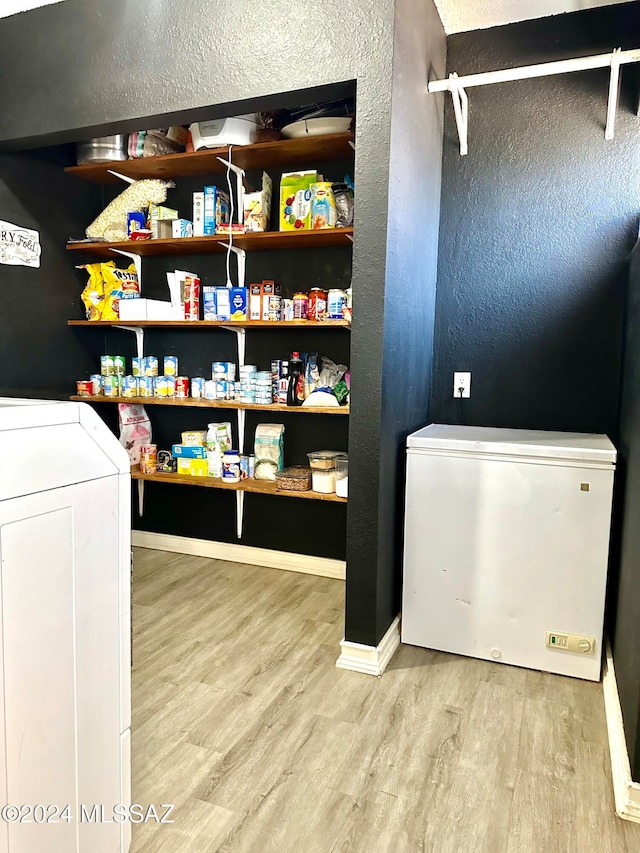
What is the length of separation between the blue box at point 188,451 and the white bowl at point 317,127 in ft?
5.10

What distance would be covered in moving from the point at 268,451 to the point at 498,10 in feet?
7.06

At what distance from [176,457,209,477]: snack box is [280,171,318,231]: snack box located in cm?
124

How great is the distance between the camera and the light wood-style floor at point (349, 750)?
137 cm

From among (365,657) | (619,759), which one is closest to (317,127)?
(365,657)

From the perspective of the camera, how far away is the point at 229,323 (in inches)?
105

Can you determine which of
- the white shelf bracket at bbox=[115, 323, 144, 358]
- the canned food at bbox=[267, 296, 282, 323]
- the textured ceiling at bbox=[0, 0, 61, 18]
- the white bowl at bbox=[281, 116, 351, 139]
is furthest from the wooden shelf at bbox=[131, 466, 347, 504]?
the textured ceiling at bbox=[0, 0, 61, 18]

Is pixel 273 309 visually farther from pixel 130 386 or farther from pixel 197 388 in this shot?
pixel 130 386

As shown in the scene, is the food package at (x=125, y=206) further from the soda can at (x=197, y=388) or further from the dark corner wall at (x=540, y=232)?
the dark corner wall at (x=540, y=232)

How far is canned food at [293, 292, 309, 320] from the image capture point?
2.61m

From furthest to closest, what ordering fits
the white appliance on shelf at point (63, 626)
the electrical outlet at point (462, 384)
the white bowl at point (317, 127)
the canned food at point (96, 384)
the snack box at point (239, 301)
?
1. the canned food at point (96, 384)
2. the snack box at point (239, 301)
3. the electrical outlet at point (462, 384)
4. the white bowl at point (317, 127)
5. the white appliance on shelf at point (63, 626)

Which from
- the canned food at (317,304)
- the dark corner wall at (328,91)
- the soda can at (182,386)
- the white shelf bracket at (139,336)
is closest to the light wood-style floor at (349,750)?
the dark corner wall at (328,91)

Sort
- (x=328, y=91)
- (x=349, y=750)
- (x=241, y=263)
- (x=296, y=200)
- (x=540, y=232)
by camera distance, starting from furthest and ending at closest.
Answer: (x=241, y=263) < (x=296, y=200) < (x=540, y=232) < (x=328, y=91) < (x=349, y=750)

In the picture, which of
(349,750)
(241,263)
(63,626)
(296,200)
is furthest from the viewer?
(241,263)

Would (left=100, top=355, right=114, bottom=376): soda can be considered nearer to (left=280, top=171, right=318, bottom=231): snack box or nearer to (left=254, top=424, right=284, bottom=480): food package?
(left=254, top=424, right=284, bottom=480): food package
